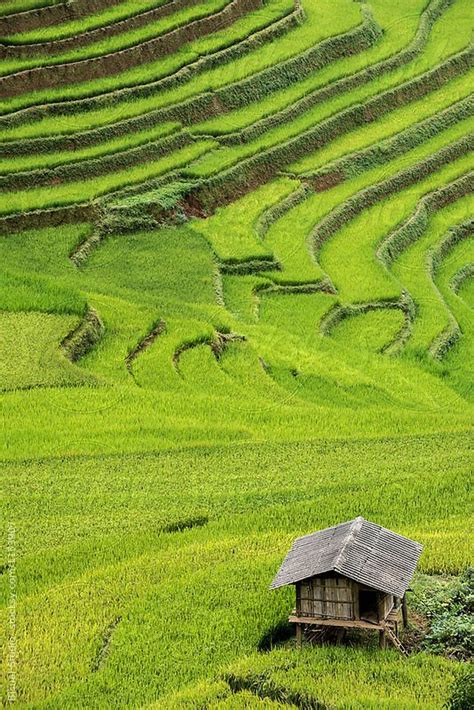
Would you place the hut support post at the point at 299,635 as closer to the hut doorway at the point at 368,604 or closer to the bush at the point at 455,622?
the hut doorway at the point at 368,604

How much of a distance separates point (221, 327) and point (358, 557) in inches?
609

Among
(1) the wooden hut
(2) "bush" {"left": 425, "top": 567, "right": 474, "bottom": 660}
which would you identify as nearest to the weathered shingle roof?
(1) the wooden hut

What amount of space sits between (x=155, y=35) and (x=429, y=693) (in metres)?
31.2

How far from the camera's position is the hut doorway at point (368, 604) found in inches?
553

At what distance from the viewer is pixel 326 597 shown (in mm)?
13984

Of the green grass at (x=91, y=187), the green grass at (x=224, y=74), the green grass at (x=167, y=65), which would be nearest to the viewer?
the green grass at (x=91, y=187)

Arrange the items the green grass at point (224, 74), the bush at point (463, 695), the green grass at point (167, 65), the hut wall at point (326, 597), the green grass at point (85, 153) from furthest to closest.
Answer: the green grass at point (167, 65), the green grass at point (224, 74), the green grass at point (85, 153), the hut wall at point (326, 597), the bush at point (463, 695)

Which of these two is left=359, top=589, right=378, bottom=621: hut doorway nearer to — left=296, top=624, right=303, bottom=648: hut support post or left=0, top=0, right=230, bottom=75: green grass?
left=296, top=624, right=303, bottom=648: hut support post

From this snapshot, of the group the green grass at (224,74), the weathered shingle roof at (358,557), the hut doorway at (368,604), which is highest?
the green grass at (224,74)

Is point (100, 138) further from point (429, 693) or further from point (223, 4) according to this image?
point (429, 693)

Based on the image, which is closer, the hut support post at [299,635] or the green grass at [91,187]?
the hut support post at [299,635]

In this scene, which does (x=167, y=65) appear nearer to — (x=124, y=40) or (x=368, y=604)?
(x=124, y=40)

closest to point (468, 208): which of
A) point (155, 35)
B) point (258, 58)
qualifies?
point (258, 58)

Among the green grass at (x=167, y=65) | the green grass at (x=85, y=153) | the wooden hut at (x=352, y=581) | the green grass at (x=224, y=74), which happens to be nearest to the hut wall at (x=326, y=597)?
the wooden hut at (x=352, y=581)
